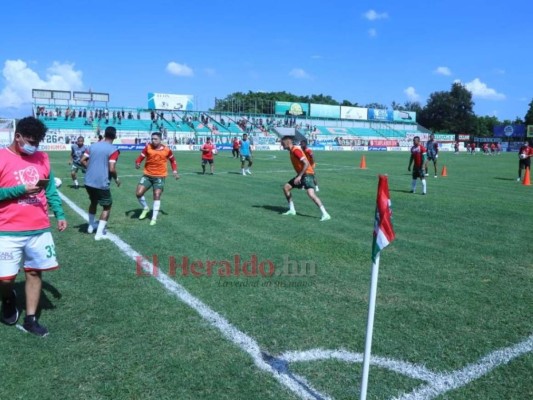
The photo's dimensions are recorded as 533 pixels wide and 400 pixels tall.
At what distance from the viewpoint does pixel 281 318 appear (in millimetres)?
4523

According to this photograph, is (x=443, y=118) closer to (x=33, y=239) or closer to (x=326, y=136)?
(x=326, y=136)

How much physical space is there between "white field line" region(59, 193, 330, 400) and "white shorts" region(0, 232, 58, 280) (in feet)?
4.86

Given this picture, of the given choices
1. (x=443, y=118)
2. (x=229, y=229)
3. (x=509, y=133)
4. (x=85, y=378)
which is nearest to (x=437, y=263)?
(x=229, y=229)

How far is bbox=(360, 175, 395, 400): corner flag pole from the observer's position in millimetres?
2844

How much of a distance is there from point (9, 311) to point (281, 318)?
270 centimetres

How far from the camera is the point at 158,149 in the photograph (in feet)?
31.6

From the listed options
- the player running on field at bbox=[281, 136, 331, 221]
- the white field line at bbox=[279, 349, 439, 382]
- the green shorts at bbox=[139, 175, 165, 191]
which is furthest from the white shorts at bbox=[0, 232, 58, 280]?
the player running on field at bbox=[281, 136, 331, 221]

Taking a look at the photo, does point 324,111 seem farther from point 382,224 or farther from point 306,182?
point 382,224

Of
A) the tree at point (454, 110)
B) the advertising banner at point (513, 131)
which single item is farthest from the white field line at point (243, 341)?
the tree at point (454, 110)

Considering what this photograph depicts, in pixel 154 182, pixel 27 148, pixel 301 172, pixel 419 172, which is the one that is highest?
pixel 27 148

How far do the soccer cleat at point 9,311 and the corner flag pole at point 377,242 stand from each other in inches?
137

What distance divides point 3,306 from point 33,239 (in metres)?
0.82

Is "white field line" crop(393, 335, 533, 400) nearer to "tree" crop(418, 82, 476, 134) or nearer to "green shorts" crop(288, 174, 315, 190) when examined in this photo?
"green shorts" crop(288, 174, 315, 190)

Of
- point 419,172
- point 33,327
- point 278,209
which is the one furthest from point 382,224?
point 419,172
